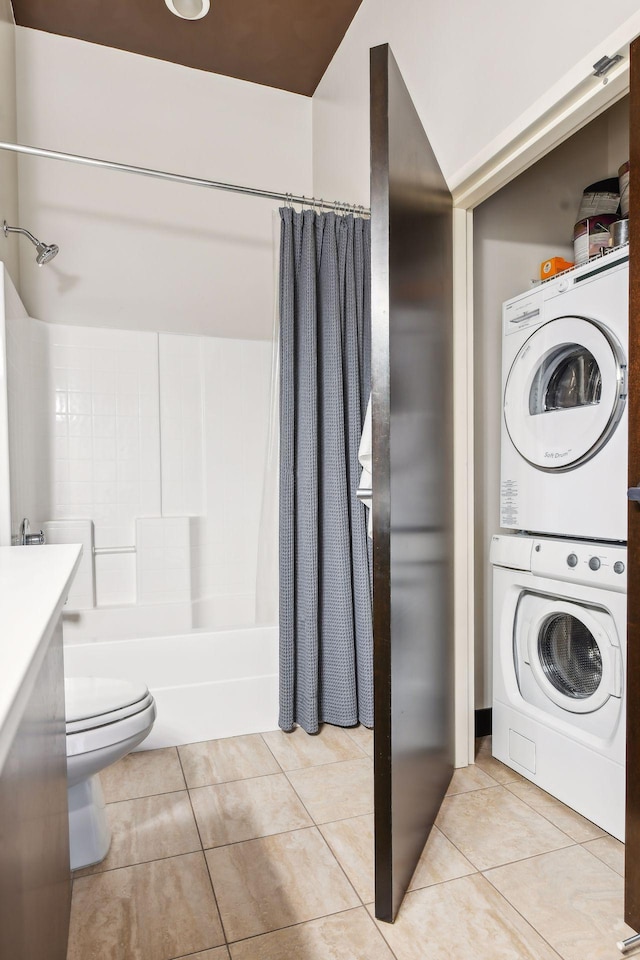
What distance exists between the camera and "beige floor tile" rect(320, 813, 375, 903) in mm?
1447

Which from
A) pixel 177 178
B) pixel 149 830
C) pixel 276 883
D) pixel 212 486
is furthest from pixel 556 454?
pixel 212 486

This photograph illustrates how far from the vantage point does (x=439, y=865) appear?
4.94 feet

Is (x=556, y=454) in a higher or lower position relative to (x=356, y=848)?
higher

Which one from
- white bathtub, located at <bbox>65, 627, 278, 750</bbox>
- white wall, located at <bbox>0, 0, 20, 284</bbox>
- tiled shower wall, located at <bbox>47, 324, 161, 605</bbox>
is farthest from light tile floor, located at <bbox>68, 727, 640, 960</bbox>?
white wall, located at <bbox>0, 0, 20, 284</bbox>

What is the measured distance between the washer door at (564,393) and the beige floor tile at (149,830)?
59.1 inches

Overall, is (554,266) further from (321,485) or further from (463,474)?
(321,485)

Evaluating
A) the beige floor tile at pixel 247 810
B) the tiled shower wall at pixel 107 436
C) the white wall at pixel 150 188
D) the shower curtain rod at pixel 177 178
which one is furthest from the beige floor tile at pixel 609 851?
the white wall at pixel 150 188

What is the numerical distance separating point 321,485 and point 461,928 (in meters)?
1.47

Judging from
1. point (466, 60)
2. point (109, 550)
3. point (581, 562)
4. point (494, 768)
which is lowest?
point (494, 768)

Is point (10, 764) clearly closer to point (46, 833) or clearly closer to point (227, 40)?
point (46, 833)

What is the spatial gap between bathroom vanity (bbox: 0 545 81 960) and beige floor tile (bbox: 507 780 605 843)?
→ 1.28 m

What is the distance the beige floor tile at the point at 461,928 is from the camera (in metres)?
1.23

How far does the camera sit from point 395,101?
1309 millimetres

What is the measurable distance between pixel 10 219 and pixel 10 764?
2557 mm
